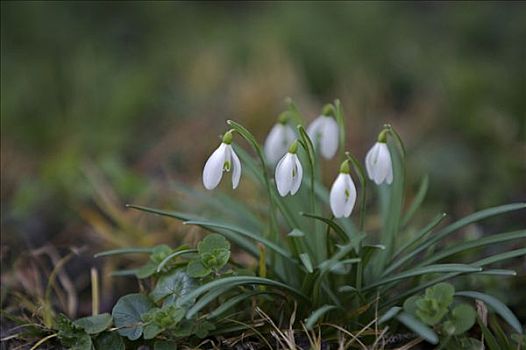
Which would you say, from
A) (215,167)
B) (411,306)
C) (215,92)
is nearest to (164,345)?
(215,167)

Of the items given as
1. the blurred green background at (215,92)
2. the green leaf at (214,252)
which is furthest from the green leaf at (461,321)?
the blurred green background at (215,92)

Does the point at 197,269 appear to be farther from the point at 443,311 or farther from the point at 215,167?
the point at 443,311

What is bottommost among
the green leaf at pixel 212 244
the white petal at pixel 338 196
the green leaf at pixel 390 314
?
the green leaf at pixel 390 314

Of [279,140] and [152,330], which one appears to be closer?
[152,330]

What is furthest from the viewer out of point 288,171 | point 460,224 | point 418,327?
point 460,224

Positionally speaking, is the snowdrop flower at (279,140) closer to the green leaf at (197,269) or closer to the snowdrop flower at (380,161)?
the snowdrop flower at (380,161)

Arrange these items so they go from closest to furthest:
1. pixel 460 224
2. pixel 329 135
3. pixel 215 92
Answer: pixel 460 224 < pixel 329 135 < pixel 215 92

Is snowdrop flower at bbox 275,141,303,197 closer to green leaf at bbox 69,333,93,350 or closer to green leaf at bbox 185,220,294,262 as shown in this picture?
green leaf at bbox 185,220,294,262
